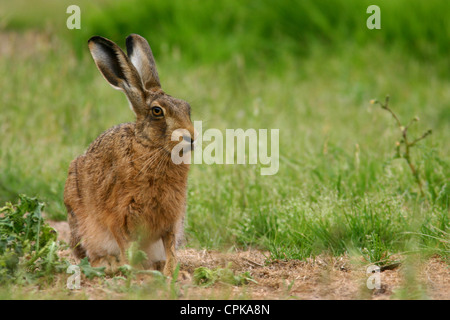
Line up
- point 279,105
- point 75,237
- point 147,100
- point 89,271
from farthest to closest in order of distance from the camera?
point 279,105
point 75,237
point 147,100
point 89,271

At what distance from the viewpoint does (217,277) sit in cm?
424

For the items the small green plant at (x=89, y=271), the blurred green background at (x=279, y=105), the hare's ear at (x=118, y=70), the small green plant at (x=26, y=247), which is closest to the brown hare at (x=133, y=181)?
the hare's ear at (x=118, y=70)

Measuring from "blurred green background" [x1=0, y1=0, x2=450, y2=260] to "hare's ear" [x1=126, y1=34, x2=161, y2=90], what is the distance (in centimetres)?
92

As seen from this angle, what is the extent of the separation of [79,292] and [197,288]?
0.66m

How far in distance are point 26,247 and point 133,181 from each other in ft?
2.44

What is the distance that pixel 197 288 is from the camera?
407cm

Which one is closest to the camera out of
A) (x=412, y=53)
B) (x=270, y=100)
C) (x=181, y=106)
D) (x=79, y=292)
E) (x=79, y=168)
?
(x=79, y=292)

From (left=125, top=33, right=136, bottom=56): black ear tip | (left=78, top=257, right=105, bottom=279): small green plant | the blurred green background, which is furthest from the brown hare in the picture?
the blurred green background

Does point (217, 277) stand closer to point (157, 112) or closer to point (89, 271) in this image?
point (89, 271)

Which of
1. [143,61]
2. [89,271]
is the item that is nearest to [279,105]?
[143,61]

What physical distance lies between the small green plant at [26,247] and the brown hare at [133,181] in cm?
39

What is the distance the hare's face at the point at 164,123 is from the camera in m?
4.37
